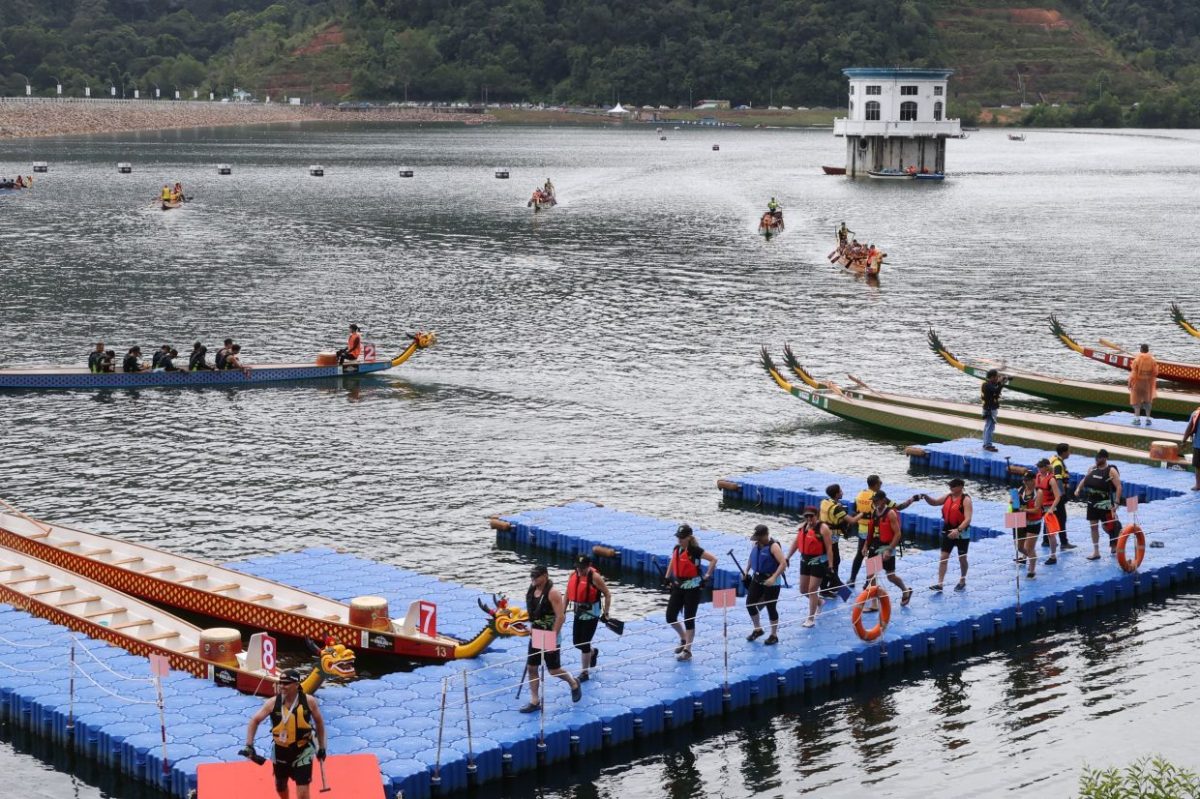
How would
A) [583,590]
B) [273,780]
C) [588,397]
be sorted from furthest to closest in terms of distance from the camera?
[588,397], [583,590], [273,780]

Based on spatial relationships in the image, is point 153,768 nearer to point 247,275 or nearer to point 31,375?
point 31,375

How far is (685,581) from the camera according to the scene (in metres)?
30.5

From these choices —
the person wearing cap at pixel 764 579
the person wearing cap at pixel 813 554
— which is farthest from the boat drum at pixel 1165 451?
the person wearing cap at pixel 764 579

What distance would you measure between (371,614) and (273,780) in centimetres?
731

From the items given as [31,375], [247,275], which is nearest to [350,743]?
[31,375]

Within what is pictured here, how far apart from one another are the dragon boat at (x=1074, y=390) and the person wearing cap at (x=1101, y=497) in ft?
63.2

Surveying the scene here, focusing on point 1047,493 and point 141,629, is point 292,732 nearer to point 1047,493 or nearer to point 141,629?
point 141,629

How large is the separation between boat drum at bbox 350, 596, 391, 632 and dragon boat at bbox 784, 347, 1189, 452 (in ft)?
87.3

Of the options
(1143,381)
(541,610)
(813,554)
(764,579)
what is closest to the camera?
(541,610)

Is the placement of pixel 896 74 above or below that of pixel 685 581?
above

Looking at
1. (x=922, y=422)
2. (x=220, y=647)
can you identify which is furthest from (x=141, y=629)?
(x=922, y=422)

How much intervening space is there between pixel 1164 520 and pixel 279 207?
118m

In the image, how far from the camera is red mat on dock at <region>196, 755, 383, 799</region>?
2477 centimetres

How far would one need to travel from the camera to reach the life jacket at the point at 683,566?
3016 cm
